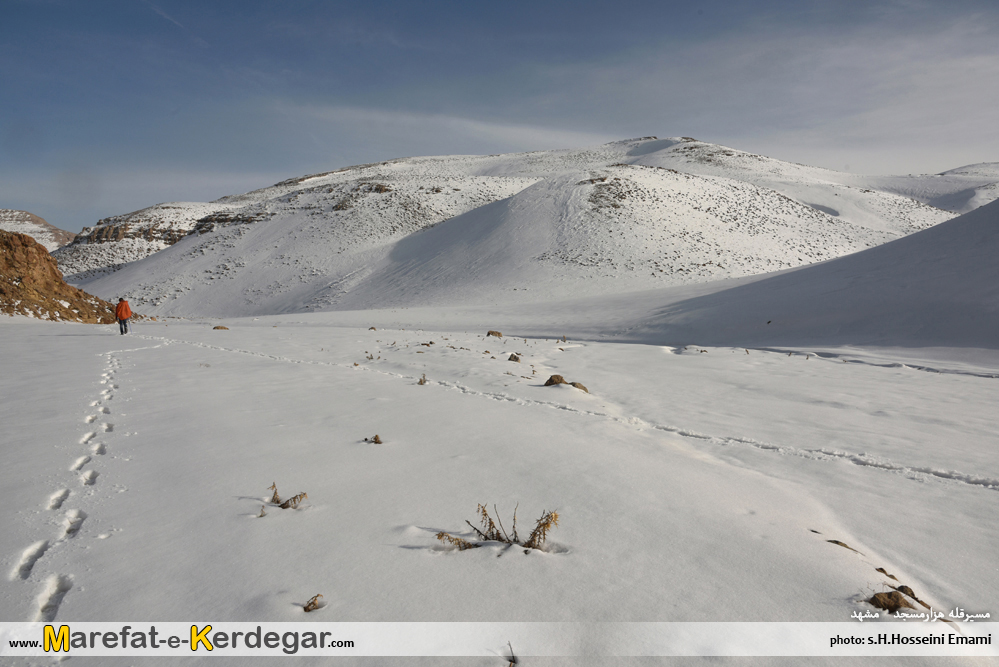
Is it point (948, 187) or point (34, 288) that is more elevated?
point (948, 187)

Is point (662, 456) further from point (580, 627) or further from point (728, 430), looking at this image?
point (580, 627)

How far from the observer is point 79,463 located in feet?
12.0

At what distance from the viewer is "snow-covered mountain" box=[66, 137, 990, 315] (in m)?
33.2

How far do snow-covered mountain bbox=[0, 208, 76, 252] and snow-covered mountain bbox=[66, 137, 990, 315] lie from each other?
69344mm

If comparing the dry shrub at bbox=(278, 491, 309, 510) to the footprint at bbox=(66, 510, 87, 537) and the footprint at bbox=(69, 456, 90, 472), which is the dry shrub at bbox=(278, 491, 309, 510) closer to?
the footprint at bbox=(66, 510, 87, 537)

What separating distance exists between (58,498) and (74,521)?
1.48 feet

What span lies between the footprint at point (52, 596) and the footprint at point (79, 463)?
66.1 inches

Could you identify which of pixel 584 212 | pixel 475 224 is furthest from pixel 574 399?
pixel 475 224

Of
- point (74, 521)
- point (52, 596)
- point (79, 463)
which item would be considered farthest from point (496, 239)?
point (52, 596)

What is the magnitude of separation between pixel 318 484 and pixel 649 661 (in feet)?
7.66

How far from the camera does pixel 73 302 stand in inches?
826

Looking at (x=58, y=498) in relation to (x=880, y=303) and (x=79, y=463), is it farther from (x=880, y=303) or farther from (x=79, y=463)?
(x=880, y=303)

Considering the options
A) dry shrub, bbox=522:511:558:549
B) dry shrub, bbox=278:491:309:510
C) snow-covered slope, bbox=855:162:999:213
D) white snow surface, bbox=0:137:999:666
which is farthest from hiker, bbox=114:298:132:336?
snow-covered slope, bbox=855:162:999:213

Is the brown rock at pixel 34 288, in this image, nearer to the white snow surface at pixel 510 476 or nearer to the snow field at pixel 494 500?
the white snow surface at pixel 510 476
